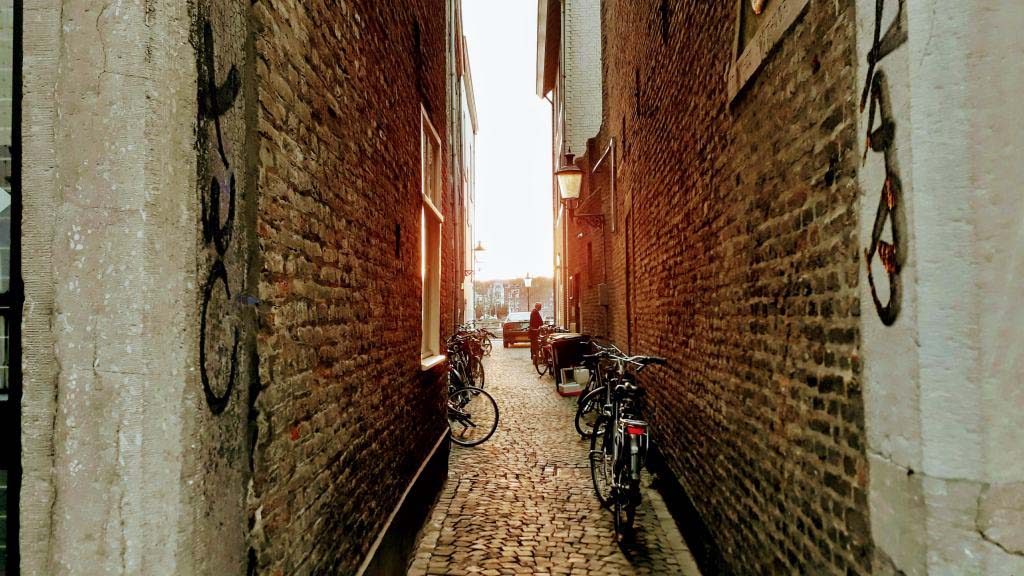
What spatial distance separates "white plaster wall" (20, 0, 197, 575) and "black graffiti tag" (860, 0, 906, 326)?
2.08 m

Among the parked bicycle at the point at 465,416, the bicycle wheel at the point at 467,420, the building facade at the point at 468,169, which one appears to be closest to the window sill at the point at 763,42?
the parked bicycle at the point at 465,416

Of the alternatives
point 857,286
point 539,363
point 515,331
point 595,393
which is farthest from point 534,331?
point 857,286

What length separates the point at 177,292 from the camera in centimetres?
164

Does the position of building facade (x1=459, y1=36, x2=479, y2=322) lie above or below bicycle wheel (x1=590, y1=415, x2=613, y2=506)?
above

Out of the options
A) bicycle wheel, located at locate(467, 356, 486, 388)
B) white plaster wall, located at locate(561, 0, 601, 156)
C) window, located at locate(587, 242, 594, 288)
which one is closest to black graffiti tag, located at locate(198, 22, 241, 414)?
bicycle wheel, located at locate(467, 356, 486, 388)

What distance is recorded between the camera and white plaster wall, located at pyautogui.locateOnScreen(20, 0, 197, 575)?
5.12ft

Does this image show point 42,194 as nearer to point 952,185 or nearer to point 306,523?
point 306,523

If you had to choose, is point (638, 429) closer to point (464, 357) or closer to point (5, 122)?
point (5, 122)

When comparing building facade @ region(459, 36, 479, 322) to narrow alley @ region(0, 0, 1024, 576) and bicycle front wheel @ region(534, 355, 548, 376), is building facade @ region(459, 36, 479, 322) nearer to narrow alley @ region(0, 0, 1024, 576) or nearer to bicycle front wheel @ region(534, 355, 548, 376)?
bicycle front wheel @ region(534, 355, 548, 376)

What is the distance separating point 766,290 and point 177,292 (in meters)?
2.57

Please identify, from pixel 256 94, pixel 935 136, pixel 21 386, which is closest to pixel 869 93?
pixel 935 136

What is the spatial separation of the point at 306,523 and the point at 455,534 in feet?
8.70

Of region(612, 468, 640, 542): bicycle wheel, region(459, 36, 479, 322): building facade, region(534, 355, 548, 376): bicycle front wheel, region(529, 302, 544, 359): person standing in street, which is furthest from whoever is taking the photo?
region(459, 36, 479, 322): building facade

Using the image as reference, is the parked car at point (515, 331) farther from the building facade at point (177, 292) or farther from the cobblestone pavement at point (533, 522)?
the building facade at point (177, 292)
